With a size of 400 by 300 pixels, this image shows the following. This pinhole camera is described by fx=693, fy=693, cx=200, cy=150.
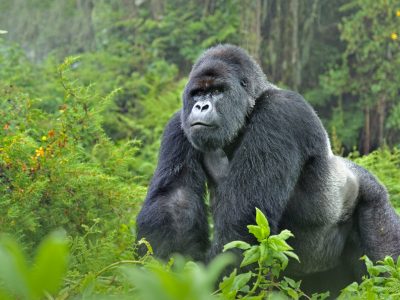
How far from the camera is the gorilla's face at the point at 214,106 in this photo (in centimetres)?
308

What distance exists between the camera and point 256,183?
2.93 meters

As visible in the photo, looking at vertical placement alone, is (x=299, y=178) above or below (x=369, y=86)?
above

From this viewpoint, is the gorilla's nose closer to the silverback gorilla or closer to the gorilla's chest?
the silverback gorilla

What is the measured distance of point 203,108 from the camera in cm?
310

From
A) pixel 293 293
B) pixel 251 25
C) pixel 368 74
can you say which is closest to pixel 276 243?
pixel 293 293

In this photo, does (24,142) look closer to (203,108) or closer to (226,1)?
(203,108)

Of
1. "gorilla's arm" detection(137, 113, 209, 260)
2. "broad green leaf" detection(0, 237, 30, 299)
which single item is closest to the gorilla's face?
"gorilla's arm" detection(137, 113, 209, 260)

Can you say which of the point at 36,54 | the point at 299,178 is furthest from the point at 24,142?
the point at 36,54

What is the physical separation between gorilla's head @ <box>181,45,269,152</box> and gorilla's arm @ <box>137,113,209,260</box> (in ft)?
0.53

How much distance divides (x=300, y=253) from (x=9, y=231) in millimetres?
1389

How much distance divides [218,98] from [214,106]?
48 mm

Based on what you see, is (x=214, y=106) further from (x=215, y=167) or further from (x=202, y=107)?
(x=215, y=167)

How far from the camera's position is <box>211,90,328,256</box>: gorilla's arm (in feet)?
9.50

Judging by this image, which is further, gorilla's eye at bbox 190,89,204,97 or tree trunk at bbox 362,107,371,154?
tree trunk at bbox 362,107,371,154
